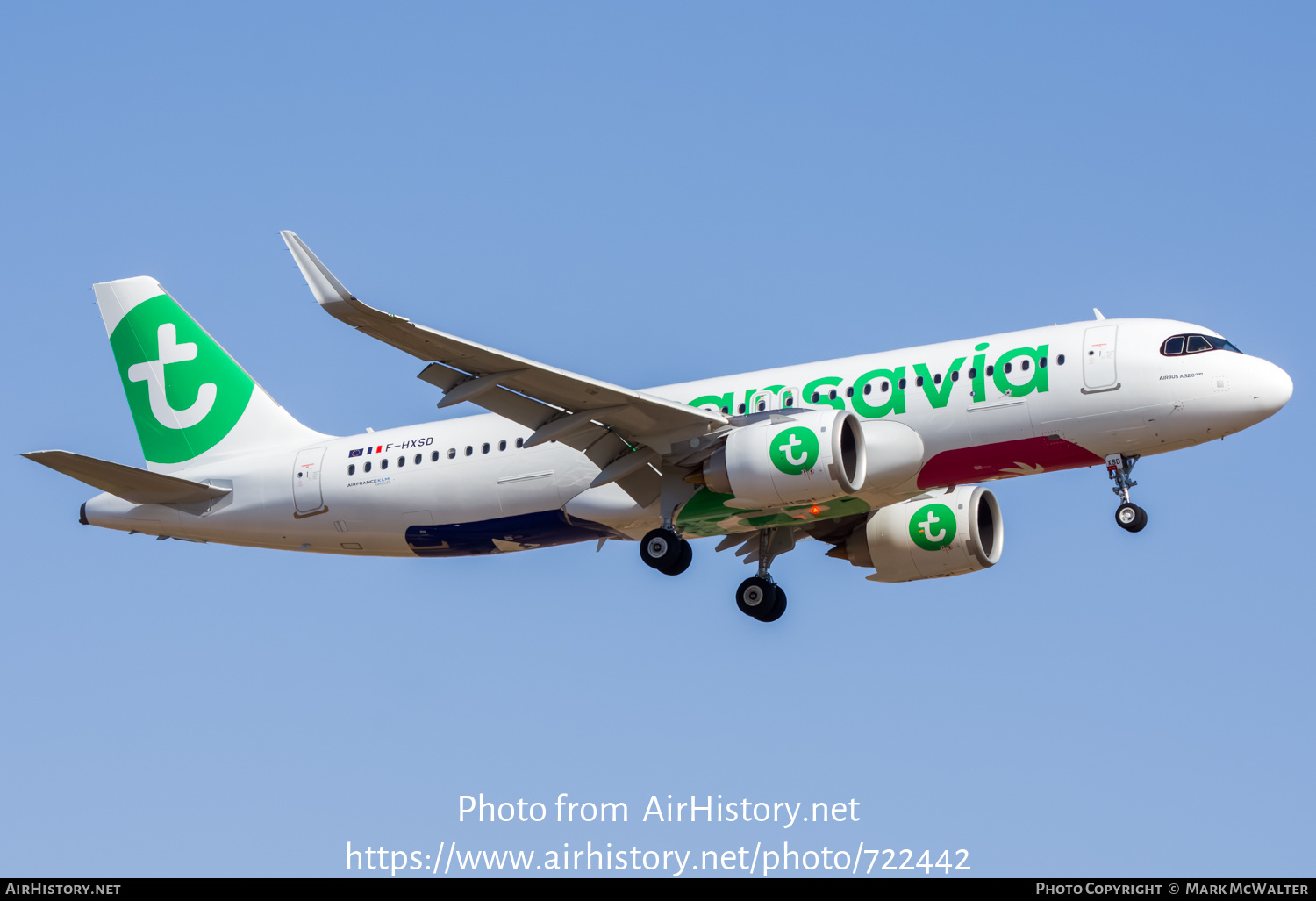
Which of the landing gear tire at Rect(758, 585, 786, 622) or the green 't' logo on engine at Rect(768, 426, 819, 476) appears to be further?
the landing gear tire at Rect(758, 585, 786, 622)

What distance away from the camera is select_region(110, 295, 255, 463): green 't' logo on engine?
37.5 meters

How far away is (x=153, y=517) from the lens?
35750 millimetres

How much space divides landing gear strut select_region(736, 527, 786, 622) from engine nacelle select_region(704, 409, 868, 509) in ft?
14.4

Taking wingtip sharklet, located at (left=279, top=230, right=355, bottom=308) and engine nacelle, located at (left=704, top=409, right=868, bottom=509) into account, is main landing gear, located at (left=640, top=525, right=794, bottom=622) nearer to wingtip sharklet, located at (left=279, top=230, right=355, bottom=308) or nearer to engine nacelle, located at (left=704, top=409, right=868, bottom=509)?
engine nacelle, located at (left=704, top=409, right=868, bottom=509)

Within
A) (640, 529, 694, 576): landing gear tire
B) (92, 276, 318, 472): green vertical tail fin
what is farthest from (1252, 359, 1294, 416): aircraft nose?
(92, 276, 318, 472): green vertical tail fin

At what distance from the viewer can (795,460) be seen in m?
29.6

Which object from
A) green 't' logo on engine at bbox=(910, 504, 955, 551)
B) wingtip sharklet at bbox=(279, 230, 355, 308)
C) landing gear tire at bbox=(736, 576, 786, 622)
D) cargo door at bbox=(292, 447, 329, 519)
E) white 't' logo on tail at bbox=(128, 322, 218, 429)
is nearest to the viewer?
wingtip sharklet at bbox=(279, 230, 355, 308)

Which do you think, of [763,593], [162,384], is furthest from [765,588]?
[162,384]

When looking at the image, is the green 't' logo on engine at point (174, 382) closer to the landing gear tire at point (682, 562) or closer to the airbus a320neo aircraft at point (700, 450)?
the airbus a320neo aircraft at point (700, 450)

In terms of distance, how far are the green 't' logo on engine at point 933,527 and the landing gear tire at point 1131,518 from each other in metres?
5.11

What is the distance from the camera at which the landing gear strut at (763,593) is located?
34250 mm

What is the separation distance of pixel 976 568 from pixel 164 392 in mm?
18860

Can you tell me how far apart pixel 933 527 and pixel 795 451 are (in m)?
6.54

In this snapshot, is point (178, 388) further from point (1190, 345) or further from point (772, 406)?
point (1190, 345)
